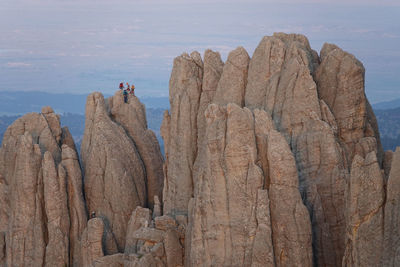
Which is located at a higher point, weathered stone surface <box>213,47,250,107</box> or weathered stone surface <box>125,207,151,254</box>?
weathered stone surface <box>213,47,250,107</box>

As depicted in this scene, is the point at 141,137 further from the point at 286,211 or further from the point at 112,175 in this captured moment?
the point at 286,211

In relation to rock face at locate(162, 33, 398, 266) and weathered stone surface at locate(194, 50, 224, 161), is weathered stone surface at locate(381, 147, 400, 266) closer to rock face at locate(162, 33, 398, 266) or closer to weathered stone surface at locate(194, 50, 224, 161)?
rock face at locate(162, 33, 398, 266)

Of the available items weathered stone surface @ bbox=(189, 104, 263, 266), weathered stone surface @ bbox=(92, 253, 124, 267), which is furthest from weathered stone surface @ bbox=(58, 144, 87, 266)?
weathered stone surface @ bbox=(189, 104, 263, 266)

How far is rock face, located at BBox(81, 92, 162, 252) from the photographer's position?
5416 centimetres

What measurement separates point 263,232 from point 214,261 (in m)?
3.66

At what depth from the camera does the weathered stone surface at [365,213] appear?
35.0 meters

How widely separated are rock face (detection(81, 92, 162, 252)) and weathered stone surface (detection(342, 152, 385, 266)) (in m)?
21.1

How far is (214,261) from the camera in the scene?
42.0 meters

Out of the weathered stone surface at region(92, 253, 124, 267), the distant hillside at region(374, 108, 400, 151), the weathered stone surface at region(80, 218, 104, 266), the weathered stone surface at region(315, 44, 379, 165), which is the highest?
the distant hillside at region(374, 108, 400, 151)

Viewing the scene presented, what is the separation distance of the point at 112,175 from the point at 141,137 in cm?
485

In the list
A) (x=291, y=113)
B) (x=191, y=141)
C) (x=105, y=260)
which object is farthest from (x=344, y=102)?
(x=105, y=260)

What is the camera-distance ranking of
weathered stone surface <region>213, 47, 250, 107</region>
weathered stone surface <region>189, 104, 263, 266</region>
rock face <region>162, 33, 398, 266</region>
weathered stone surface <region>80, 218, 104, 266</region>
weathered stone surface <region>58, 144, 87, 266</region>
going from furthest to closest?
1. weathered stone surface <region>58, 144, 87, 266</region>
2. weathered stone surface <region>80, 218, 104, 266</region>
3. weathered stone surface <region>213, 47, 250, 107</region>
4. weathered stone surface <region>189, 104, 263, 266</region>
5. rock face <region>162, 33, 398, 266</region>

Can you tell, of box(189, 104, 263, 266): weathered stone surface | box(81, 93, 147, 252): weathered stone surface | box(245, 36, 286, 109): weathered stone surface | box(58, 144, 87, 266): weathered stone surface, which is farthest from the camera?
box(81, 93, 147, 252): weathered stone surface

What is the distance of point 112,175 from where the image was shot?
54188mm
